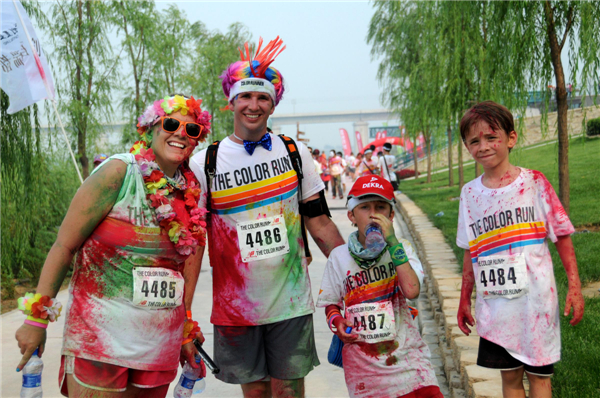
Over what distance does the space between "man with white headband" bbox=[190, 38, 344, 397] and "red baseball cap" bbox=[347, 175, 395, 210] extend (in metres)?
0.37

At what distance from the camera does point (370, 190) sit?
300 cm

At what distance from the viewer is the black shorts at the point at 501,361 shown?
2891mm

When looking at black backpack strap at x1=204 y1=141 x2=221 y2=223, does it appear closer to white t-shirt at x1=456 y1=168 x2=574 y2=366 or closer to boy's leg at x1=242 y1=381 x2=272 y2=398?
boy's leg at x1=242 y1=381 x2=272 y2=398

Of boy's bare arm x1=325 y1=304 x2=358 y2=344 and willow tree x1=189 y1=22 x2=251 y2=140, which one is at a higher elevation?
willow tree x1=189 y1=22 x2=251 y2=140

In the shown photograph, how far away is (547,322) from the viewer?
2.88m

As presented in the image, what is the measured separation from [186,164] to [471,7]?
793 centimetres

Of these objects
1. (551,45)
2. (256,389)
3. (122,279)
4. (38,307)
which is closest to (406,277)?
(256,389)

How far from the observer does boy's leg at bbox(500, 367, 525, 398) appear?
2.99 m

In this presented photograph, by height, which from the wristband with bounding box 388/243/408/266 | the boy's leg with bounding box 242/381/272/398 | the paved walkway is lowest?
the paved walkway

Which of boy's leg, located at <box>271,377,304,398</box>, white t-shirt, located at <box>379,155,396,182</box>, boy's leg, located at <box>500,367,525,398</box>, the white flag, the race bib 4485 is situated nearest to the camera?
the race bib 4485

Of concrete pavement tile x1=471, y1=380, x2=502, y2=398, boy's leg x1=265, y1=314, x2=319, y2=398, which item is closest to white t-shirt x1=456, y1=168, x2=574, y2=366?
concrete pavement tile x1=471, y1=380, x2=502, y2=398

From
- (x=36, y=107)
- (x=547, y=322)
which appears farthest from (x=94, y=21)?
(x=547, y=322)

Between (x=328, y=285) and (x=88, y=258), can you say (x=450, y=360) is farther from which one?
(x=88, y=258)

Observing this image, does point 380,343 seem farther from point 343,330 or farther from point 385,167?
point 385,167
